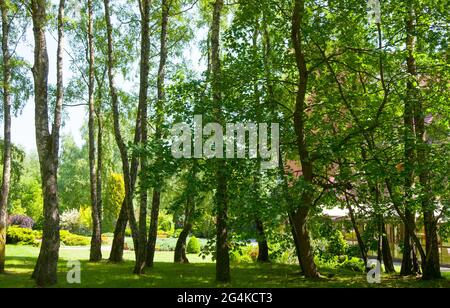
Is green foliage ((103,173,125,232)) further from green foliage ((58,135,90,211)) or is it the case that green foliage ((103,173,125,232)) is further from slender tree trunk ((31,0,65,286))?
slender tree trunk ((31,0,65,286))

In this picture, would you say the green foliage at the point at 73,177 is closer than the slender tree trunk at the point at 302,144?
No

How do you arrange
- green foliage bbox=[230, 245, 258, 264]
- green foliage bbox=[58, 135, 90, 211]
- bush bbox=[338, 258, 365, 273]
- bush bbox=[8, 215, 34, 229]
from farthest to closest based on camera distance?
green foliage bbox=[58, 135, 90, 211] < bush bbox=[8, 215, 34, 229] < green foliage bbox=[230, 245, 258, 264] < bush bbox=[338, 258, 365, 273]

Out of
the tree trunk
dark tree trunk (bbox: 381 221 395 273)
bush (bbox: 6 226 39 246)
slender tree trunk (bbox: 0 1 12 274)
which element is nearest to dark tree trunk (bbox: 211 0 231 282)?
the tree trunk

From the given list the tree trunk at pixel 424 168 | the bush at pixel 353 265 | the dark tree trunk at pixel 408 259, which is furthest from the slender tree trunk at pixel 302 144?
the bush at pixel 353 265

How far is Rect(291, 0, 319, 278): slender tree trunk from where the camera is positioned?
10.0 m

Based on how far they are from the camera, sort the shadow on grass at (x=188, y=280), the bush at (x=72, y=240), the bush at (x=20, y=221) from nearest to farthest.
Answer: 1. the shadow on grass at (x=188, y=280)
2. the bush at (x=72, y=240)
3. the bush at (x=20, y=221)

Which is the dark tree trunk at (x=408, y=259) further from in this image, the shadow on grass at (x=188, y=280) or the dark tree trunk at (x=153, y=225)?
the dark tree trunk at (x=153, y=225)

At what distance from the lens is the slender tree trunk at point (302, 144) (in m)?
10.0

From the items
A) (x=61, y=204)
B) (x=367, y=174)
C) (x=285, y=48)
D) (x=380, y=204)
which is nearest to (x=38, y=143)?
(x=285, y=48)

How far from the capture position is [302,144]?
10773 mm

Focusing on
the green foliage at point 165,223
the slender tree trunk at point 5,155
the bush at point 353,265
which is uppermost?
the slender tree trunk at point 5,155

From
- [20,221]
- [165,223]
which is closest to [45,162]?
[20,221]

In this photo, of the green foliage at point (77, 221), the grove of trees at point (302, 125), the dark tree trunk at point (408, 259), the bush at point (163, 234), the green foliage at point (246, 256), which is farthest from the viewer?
the bush at point (163, 234)

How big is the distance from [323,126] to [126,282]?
238 inches
